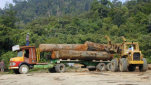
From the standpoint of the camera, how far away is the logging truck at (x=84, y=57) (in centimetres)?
2091

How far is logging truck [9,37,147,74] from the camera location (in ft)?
68.6

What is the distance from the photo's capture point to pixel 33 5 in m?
152

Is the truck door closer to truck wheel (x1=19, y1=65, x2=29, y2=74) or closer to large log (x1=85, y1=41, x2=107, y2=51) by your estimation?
truck wheel (x1=19, y1=65, x2=29, y2=74)

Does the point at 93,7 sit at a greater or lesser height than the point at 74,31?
greater

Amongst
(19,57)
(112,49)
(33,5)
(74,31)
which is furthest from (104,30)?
(33,5)

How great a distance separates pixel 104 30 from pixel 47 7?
277 ft

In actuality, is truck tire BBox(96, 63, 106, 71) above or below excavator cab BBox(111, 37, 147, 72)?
below

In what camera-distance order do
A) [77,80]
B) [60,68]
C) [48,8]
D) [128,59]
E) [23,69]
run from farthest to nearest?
[48,8], [60,68], [128,59], [23,69], [77,80]

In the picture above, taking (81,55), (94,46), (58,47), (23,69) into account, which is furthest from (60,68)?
(94,46)

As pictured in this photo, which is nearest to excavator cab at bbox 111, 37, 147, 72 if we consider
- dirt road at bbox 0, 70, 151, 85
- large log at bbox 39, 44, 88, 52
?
large log at bbox 39, 44, 88, 52

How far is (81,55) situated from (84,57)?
0.36 m

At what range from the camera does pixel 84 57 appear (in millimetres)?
22828

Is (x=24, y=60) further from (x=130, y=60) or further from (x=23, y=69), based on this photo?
(x=130, y=60)

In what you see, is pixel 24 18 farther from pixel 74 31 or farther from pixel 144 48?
pixel 144 48
